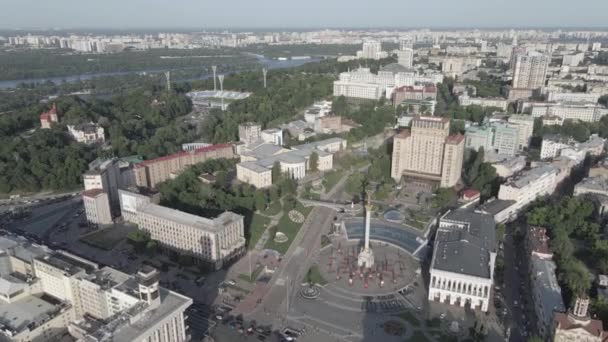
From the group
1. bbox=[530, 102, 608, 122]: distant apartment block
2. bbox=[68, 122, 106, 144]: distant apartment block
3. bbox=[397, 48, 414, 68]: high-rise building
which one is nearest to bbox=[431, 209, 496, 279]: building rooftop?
bbox=[530, 102, 608, 122]: distant apartment block

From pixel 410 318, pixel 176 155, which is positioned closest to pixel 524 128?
pixel 410 318

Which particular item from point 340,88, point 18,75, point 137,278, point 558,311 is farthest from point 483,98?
point 18,75

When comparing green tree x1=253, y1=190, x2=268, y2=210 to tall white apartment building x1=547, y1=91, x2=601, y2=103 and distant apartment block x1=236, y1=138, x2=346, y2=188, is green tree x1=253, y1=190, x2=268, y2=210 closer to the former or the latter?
distant apartment block x1=236, y1=138, x2=346, y2=188

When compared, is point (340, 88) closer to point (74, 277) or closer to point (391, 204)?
point (391, 204)

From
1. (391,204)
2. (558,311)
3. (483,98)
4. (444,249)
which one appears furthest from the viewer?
(483,98)

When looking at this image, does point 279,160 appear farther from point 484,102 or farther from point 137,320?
point 484,102

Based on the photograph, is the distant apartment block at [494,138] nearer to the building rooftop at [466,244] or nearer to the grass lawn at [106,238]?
the building rooftop at [466,244]

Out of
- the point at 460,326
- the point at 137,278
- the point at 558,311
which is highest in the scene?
the point at 137,278
